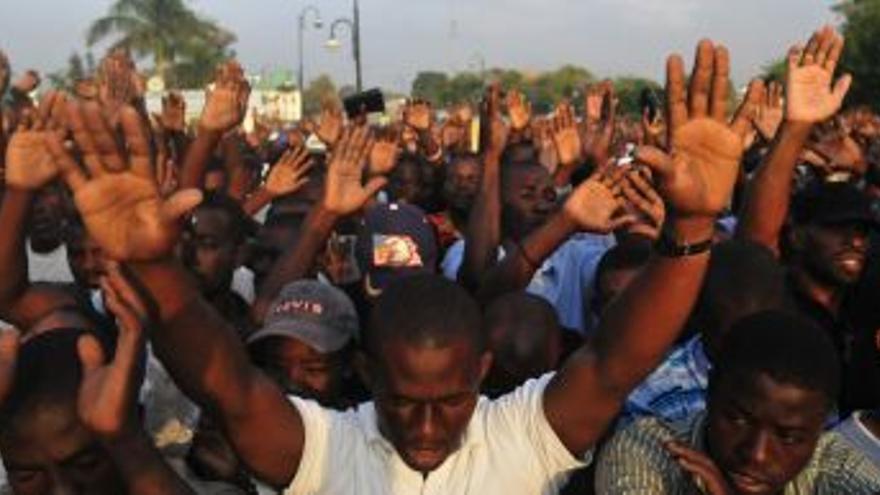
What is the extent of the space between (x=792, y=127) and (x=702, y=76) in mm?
1504

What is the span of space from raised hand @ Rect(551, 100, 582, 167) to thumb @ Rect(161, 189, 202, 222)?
4.03 m

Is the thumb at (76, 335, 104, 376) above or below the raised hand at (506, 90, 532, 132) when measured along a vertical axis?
above

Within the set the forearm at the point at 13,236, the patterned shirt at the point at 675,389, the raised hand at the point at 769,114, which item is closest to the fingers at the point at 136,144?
the forearm at the point at 13,236

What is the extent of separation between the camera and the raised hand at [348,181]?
3883 mm

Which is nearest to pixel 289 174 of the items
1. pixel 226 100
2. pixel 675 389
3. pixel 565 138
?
pixel 226 100

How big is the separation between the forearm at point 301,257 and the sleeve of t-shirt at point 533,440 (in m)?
1.31

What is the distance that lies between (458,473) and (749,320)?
70 cm

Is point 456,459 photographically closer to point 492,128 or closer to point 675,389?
point 675,389

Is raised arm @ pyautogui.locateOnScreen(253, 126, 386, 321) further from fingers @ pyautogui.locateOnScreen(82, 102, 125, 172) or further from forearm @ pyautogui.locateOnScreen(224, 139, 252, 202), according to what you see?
forearm @ pyautogui.locateOnScreen(224, 139, 252, 202)

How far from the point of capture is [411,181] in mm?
6883

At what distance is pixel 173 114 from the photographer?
21.4 ft

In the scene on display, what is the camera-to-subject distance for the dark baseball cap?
3.90 meters

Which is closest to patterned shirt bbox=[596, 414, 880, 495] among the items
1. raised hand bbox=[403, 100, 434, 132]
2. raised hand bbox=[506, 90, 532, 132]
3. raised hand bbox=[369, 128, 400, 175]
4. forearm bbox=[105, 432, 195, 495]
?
forearm bbox=[105, 432, 195, 495]

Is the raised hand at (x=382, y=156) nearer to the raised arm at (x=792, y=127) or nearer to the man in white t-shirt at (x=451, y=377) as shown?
the raised arm at (x=792, y=127)
